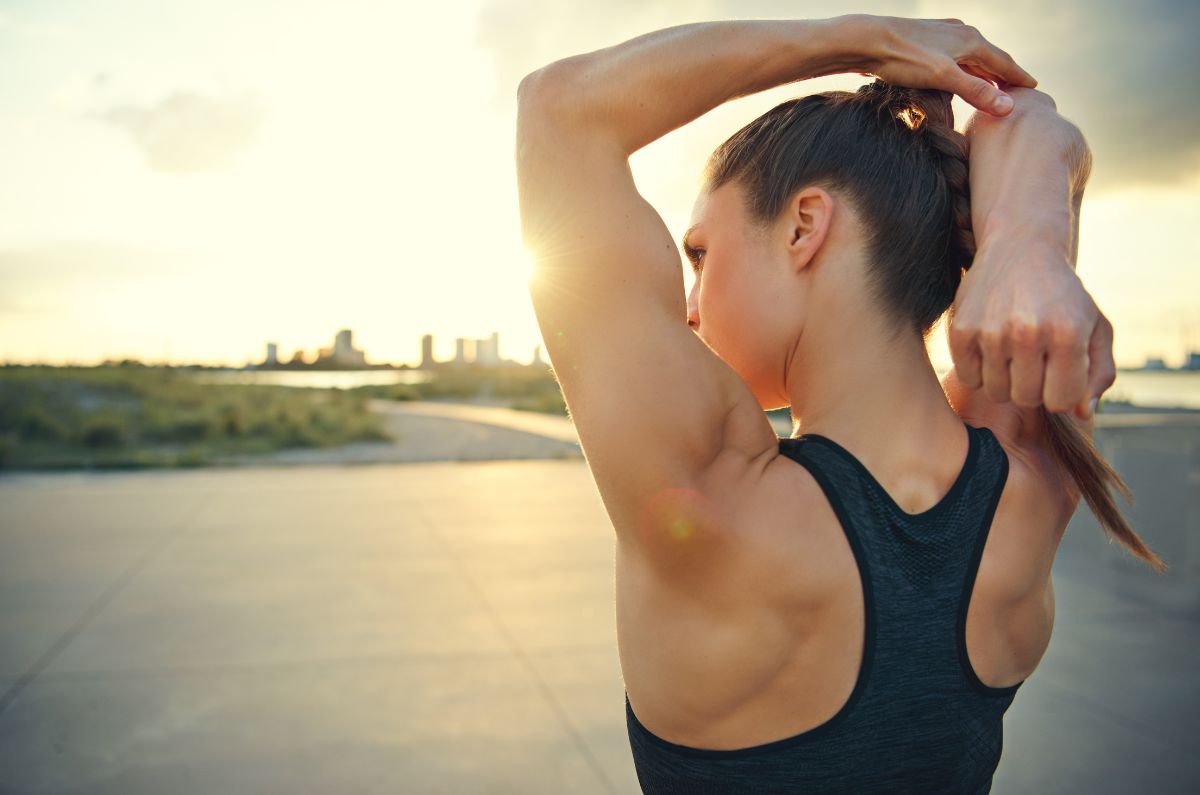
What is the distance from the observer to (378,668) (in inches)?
171

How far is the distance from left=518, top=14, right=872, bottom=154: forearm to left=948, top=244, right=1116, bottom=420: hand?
11.4 inches

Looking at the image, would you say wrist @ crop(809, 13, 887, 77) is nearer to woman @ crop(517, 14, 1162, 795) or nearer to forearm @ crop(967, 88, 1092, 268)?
woman @ crop(517, 14, 1162, 795)

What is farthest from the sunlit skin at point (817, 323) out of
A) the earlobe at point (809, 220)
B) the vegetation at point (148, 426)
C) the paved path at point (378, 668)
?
the vegetation at point (148, 426)

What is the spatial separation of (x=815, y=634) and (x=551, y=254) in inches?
16.8

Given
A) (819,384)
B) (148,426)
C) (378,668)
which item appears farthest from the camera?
(148,426)

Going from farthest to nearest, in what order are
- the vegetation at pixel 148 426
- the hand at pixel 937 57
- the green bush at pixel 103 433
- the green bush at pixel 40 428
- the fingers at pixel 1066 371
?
the green bush at pixel 40 428 → the green bush at pixel 103 433 → the vegetation at pixel 148 426 → the hand at pixel 937 57 → the fingers at pixel 1066 371

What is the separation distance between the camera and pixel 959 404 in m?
1.15

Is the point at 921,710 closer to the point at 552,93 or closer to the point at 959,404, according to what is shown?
the point at 959,404

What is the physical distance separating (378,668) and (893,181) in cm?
397

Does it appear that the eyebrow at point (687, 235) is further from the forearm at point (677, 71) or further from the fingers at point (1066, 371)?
the fingers at point (1066, 371)

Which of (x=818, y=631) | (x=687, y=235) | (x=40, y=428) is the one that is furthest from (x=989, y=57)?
(x=40, y=428)

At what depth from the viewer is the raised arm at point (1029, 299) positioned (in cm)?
73

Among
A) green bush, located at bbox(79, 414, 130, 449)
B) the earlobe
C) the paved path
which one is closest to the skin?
the earlobe

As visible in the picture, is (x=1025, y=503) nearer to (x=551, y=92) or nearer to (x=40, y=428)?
(x=551, y=92)
